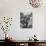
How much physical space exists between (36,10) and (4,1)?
109 centimetres

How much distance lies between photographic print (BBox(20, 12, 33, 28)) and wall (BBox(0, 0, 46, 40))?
0.10m

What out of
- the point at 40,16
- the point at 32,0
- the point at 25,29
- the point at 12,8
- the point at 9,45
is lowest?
the point at 9,45

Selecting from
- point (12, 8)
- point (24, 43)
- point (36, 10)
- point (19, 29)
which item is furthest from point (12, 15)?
point (24, 43)

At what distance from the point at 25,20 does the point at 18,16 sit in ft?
0.87

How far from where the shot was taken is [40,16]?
4.28 metres

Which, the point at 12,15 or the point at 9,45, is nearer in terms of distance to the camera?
the point at 9,45

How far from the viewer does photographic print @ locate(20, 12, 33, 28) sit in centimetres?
422

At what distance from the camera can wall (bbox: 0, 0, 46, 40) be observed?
417 cm

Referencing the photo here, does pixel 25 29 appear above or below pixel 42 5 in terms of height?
below

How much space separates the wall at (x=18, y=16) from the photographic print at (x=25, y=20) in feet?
0.33

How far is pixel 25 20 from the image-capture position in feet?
13.9

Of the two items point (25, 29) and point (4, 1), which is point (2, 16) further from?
point (25, 29)

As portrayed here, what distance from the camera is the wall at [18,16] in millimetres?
4168

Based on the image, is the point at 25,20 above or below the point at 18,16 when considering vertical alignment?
below
